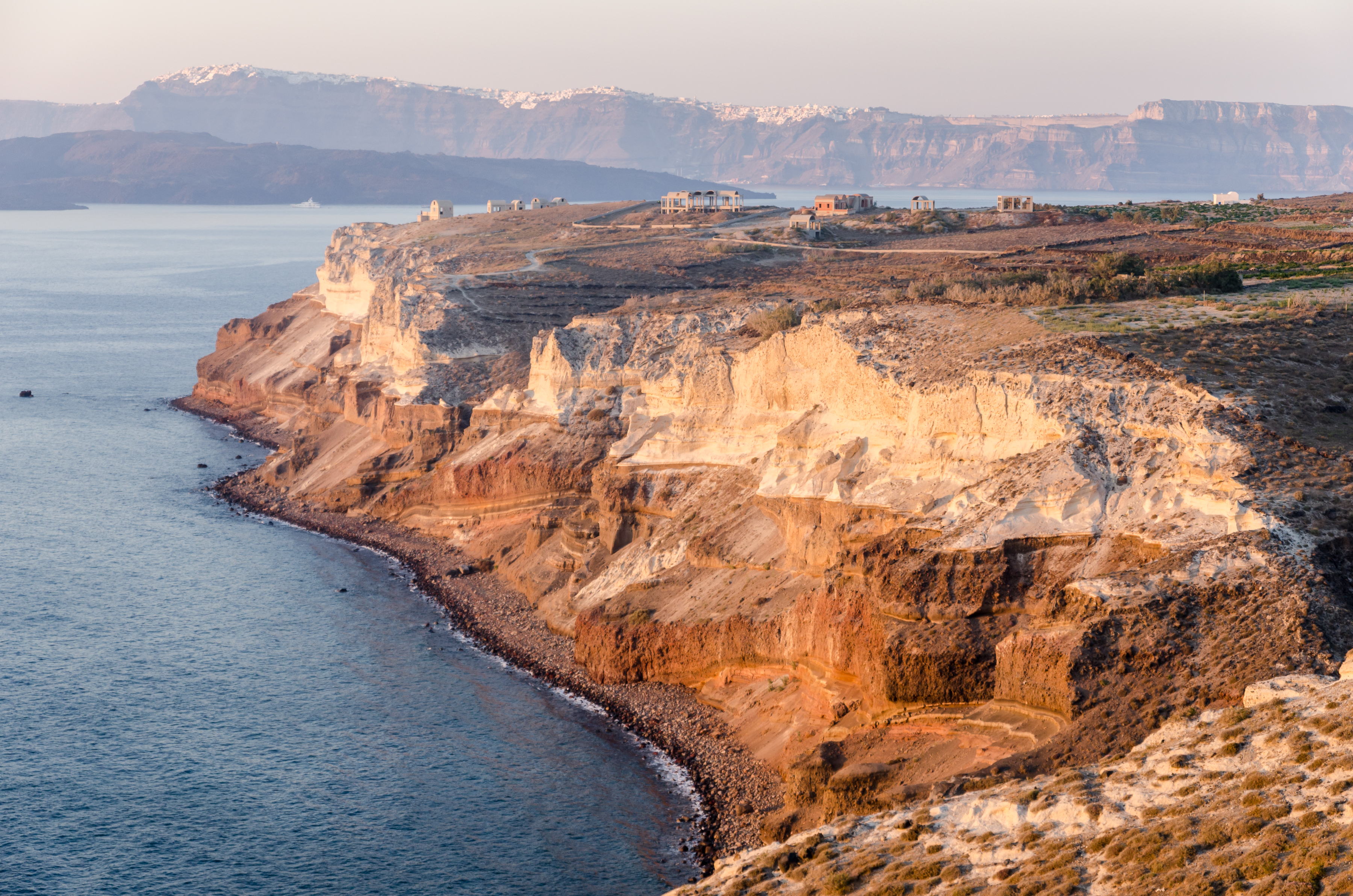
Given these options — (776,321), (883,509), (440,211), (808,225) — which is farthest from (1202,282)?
(440,211)

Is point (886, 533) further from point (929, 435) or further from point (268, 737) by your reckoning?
point (268, 737)

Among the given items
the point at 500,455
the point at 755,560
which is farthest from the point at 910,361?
the point at 500,455

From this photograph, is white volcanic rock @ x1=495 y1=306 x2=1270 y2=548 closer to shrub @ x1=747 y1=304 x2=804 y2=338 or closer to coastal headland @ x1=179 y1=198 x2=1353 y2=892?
coastal headland @ x1=179 y1=198 x2=1353 y2=892

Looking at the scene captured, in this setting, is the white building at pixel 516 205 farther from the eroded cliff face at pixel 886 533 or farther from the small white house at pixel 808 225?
the eroded cliff face at pixel 886 533

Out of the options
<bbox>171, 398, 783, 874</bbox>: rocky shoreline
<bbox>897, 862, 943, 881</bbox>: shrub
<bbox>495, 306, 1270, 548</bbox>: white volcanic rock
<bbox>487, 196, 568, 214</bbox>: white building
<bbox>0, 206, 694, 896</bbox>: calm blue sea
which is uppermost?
<bbox>487, 196, 568, 214</bbox>: white building

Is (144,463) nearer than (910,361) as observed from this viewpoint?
No

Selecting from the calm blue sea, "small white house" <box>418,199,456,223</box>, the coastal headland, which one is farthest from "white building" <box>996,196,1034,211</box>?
the calm blue sea

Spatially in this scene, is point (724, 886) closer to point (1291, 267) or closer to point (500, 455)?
point (500, 455)
